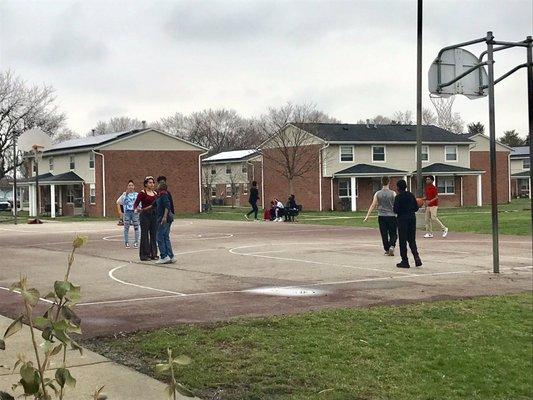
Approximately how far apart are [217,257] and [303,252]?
2364mm

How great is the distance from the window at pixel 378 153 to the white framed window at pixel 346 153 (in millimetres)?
1988

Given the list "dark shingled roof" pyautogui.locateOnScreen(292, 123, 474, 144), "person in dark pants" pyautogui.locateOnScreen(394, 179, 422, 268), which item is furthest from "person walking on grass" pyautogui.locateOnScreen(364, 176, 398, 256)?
"dark shingled roof" pyautogui.locateOnScreen(292, 123, 474, 144)

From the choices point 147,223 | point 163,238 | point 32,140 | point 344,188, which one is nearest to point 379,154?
point 344,188

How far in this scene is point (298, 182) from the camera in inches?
2212

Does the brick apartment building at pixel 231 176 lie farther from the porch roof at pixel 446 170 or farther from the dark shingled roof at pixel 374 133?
the porch roof at pixel 446 170

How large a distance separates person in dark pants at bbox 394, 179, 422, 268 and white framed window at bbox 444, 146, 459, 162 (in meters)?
45.8

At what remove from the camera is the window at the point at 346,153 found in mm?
55500

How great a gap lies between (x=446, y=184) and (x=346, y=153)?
29.2 feet

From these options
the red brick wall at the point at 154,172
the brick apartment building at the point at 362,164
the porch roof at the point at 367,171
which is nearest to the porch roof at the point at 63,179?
the red brick wall at the point at 154,172

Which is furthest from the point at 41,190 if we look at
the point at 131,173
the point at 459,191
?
the point at 459,191

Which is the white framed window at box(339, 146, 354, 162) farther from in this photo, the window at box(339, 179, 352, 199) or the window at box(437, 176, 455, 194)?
the window at box(437, 176, 455, 194)

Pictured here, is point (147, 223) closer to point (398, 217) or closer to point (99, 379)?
point (398, 217)

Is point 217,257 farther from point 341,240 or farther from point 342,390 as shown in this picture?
point 342,390

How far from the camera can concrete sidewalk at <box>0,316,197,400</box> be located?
5.98 meters
